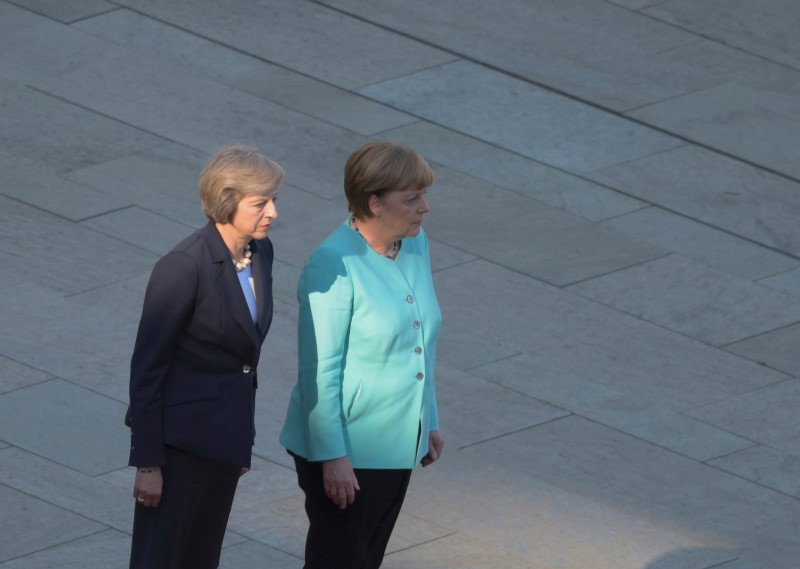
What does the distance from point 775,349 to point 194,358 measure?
4.65 meters

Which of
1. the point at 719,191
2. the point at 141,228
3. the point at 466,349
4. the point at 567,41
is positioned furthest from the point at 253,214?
the point at 567,41

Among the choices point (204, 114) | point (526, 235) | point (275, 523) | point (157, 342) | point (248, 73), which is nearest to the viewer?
point (157, 342)

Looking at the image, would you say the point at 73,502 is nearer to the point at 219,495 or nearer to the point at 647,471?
the point at 219,495

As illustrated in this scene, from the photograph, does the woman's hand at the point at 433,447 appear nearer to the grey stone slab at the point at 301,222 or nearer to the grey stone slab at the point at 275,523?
the grey stone slab at the point at 275,523

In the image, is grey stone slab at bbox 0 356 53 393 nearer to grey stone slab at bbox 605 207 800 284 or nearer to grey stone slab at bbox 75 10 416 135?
grey stone slab at bbox 75 10 416 135

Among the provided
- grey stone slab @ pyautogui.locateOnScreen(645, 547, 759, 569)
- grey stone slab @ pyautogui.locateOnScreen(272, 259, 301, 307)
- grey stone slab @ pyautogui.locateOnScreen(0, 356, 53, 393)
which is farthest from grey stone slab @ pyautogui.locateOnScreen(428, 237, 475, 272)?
grey stone slab @ pyautogui.locateOnScreen(645, 547, 759, 569)

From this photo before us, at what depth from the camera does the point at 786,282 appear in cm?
938

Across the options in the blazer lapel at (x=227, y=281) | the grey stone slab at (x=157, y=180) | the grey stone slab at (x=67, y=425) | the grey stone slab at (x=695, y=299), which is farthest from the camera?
the grey stone slab at (x=157, y=180)

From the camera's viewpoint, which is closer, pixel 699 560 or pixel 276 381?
pixel 699 560

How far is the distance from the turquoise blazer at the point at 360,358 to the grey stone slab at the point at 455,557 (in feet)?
4.32

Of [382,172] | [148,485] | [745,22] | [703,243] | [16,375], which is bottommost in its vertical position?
[16,375]

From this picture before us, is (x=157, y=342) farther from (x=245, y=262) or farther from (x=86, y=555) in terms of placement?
(x=86, y=555)

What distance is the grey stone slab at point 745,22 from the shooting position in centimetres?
1270

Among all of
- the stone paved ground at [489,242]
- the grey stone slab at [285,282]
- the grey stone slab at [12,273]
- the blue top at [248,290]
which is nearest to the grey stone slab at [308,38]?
the stone paved ground at [489,242]
